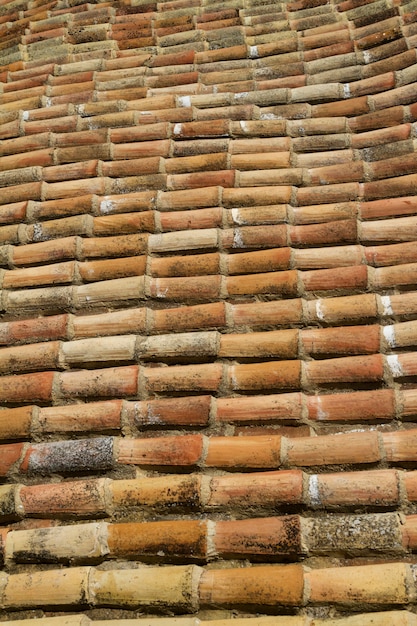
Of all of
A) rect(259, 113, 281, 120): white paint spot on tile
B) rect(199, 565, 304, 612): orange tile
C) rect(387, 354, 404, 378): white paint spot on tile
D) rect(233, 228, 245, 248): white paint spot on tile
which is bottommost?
rect(199, 565, 304, 612): orange tile

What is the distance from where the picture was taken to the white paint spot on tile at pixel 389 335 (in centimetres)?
223

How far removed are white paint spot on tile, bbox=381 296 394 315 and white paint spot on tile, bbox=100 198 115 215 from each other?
140cm

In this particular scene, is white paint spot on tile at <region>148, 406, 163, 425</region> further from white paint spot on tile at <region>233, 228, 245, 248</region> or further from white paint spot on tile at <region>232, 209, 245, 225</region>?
white paint spot on tile at <region>232, 209, 245, 225</region>

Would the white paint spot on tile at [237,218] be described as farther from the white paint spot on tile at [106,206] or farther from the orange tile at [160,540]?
the orange tile at [160,540]

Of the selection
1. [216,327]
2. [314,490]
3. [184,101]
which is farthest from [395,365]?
[184,101]

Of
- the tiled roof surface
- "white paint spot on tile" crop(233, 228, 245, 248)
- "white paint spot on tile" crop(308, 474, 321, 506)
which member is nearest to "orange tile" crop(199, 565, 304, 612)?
the tiled roof surface

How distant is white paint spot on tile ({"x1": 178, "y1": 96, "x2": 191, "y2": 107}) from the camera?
3268 millimetres

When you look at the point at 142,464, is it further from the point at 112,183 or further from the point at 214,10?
the point at 214,10

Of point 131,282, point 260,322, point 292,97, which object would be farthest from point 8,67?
point 260,322

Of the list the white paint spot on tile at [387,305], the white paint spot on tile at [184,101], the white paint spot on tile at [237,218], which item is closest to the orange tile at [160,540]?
the white paint spot on tile at [387,305]

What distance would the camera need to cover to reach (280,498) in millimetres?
1909

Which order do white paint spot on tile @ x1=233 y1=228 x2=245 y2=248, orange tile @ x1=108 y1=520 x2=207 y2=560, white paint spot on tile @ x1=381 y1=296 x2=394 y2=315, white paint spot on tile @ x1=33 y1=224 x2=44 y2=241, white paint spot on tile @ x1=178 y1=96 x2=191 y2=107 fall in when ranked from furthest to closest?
1. white paint spot on tile @ x1=178 y1=96 x2=191 y2=107
2. white paint spot on tile @ x1=33 y1=224 x2=44 y2=241
3. white paint spot on tile @ x1=233 y1=228 x2=245 y2=248
4. white paint spot on tile @ x1=381 y1=296 x2=394 y2=315
5. orange tile @ x1=108 y1=520 x2=207 y2=560

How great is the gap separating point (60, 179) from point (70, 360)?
1.16 metres

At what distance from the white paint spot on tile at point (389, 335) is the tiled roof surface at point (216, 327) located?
24mm
